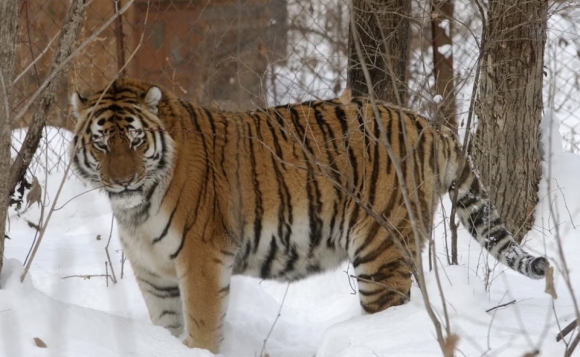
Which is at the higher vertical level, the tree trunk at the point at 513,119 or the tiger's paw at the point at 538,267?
the tree trunk at the point at 513,119

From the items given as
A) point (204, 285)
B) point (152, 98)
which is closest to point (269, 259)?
point (204, 285)

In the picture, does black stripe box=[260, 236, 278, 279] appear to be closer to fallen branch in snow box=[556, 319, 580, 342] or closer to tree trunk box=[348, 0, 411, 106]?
tree trunk box=[348, 0, 411, 106]

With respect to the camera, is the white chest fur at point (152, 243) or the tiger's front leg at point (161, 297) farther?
the tiger's front leg at point (161, 297)

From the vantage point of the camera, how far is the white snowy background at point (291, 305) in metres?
3.11

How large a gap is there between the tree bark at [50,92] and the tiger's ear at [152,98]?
1.54 ft

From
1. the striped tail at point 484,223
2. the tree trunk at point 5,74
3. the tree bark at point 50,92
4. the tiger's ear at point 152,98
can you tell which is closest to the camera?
the tree trunk at point 5,74

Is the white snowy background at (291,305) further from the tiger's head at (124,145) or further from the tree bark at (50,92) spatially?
the tiger's head at (124,145)

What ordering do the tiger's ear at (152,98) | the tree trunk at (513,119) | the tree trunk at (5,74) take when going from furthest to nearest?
the tree trunk at (513,119)
the tiger's ear at (152,98)
the tree trunk at (5,74)

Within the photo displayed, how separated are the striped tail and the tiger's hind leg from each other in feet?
1.28

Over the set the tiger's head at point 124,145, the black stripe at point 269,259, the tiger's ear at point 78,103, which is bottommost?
the black stripe at point 269,259

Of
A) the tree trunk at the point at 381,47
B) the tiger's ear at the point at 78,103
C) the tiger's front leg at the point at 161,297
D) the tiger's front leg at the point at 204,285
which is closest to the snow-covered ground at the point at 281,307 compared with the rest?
the tiger's front leg at the point at 161,297

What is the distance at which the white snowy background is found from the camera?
122 inches

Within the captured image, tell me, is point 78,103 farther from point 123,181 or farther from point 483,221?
point 483,221

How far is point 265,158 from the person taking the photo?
13.9 ft
